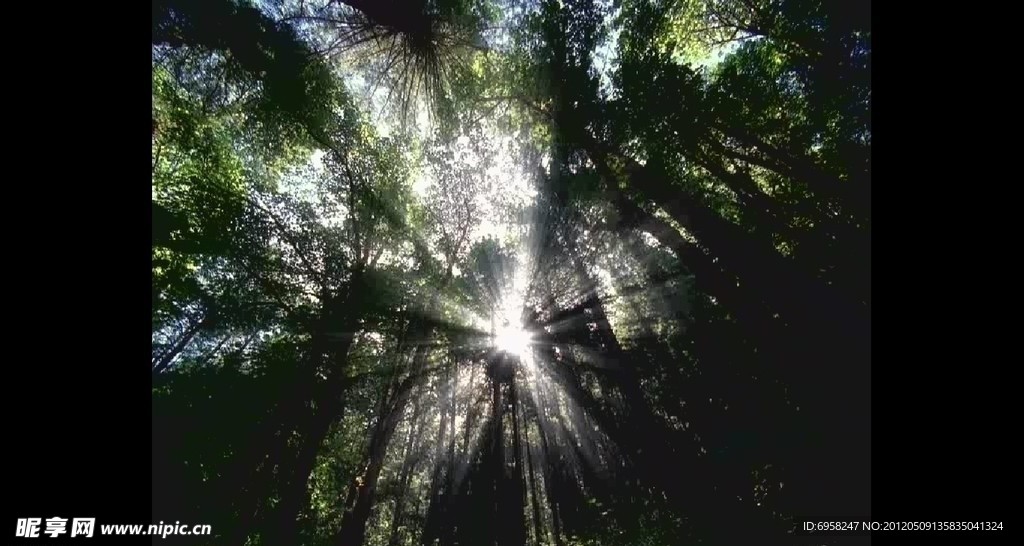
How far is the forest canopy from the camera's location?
206 inches

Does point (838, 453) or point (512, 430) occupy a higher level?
point (838, 453)

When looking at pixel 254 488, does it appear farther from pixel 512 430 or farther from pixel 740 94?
pixel 740 94

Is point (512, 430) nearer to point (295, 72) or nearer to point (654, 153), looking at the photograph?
point (654, 153)

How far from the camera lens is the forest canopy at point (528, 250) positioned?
17.2 feet

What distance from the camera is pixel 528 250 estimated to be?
980 centimetres

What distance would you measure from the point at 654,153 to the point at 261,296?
10.6 meters

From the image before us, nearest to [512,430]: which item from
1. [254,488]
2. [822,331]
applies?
[254,488]

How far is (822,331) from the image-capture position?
4.15 m
